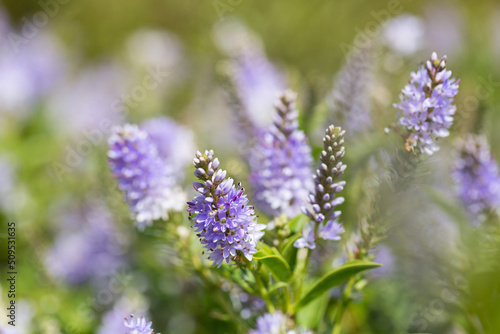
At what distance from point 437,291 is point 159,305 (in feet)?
3.27

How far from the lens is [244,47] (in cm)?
230

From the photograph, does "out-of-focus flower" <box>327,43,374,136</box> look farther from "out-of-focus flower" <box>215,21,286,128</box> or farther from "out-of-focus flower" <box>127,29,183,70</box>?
"out-of-focus flower" <box>127,29,183,70</box>

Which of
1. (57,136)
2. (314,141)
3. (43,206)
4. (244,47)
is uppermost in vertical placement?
(244,47)

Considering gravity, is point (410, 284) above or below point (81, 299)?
above

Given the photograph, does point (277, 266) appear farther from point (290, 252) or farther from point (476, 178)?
point (476, 178)

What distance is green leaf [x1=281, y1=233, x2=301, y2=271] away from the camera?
1.03m

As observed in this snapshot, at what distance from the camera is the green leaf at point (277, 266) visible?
0.97 m

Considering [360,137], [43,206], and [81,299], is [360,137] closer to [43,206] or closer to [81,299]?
[81,299]

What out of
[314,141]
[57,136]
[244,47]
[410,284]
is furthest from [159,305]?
[57,136]

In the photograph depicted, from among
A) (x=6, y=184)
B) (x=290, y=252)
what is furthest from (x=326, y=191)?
(x=6, y=184)

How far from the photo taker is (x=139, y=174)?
124 centimetres

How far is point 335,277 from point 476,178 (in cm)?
55

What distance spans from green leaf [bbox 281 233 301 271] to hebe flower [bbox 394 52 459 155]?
0.92 ft

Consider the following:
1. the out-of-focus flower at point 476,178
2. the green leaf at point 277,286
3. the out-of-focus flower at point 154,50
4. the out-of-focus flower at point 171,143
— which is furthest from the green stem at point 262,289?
the out-of-focus flower at point 154,50
